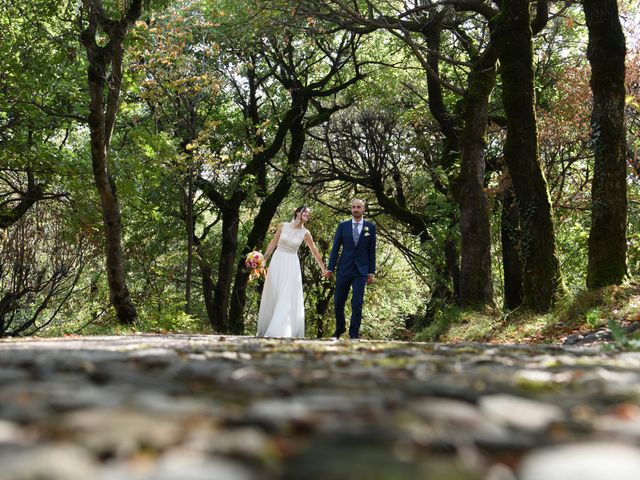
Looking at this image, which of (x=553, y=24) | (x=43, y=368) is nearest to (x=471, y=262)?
(x=553, y=24)

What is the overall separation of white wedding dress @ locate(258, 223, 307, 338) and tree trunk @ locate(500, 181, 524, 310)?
5.99 meters

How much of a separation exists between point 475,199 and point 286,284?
17.0 feet

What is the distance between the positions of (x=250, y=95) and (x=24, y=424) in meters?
24.7

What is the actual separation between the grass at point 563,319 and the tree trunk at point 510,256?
3.47m

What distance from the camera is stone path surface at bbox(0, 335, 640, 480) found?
1.59 meters

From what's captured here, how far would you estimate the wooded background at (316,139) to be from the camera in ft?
42.2

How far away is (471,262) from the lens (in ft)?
51.0

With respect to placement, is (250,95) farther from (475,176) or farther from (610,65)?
(610,65)

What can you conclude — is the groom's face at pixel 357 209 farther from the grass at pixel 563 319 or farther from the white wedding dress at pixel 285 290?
the grass at pixel 563 319

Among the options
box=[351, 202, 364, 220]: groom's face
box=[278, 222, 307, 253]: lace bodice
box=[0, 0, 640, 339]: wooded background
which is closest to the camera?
box=[351, 202, 364, 220]: groom's face

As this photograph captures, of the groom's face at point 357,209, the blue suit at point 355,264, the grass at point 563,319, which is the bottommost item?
the grass at point 563,319

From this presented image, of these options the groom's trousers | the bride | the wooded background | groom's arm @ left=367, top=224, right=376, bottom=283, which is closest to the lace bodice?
the bride

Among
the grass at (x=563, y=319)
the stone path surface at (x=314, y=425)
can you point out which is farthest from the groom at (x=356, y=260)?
the stone path surface at (x=314, y=425)

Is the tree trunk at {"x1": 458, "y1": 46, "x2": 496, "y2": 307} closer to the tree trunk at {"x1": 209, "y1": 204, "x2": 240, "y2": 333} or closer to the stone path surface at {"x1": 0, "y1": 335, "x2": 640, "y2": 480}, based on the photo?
the tree trunk at {"x1": 209, "y1": 204, "x2": 240, "y2": 333}
